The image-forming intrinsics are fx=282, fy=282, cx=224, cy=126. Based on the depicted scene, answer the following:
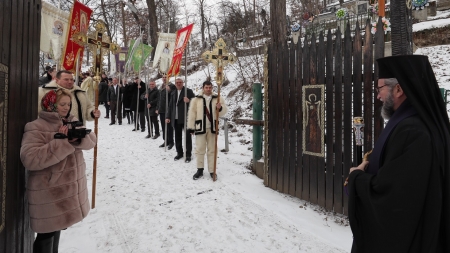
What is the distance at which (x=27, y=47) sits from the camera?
2.38m

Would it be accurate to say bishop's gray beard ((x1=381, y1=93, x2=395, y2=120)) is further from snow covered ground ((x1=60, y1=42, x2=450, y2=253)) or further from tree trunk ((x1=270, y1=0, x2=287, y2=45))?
tree trunk ((x1=270, y1=0, x2=287, y2=45))

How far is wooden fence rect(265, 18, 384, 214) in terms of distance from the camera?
3.67 m

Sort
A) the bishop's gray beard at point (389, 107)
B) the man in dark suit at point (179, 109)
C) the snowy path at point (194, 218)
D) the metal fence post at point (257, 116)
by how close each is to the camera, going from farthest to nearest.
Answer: the man in dark suit at point (179, 109) < the metal fence post at point (257, 116) < the snowy path at point (194, 218) < the bishop's gray beard at point (389, 107)

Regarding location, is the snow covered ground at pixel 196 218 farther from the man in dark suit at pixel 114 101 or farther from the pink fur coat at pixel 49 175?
the man in dark suit at pixel 114 101

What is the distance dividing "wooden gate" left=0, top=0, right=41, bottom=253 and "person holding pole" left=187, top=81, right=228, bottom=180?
3.59 m

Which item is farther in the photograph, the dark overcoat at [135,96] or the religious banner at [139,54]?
the dark overcoat at [135,96]

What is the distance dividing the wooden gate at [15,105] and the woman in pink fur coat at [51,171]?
10 cm

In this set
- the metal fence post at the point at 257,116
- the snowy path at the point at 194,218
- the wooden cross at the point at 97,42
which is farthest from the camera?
the metal fence post at the point at 257,116

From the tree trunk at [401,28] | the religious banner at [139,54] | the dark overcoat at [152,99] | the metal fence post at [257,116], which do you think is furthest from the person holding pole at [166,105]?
the tree trunk at [401,28]

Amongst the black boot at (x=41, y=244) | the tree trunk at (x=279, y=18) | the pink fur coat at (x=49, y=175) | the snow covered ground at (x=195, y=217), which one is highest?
the tree trunk at (x=279, y=18)

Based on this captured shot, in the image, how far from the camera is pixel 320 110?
13.6 ft

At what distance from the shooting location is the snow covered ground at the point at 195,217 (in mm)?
3422

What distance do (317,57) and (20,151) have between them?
12.5 ft

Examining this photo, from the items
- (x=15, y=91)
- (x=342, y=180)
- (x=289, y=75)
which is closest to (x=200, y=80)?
(x=289, y=75)
